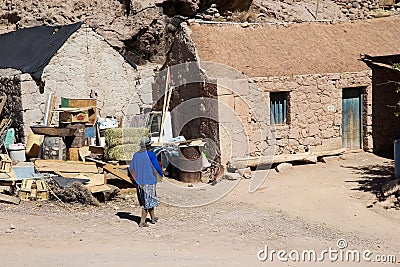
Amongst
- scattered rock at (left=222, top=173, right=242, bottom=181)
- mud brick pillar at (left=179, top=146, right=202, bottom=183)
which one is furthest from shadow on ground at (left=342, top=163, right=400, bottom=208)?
mud brick pillar at (left=179, top=146, right=202, bottom=183)

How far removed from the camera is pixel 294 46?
16.1m

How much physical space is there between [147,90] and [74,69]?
2343 millimetres

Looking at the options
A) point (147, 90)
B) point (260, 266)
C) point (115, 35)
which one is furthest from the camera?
point (115, 35)

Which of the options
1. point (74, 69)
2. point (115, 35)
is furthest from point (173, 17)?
point (74, 69)

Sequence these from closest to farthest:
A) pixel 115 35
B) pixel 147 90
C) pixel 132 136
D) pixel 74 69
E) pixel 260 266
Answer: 1. pixel 260 266
2. pixel 132 136
3. pixel 74 69
4. pixel 147 90
5. pixel 115 35

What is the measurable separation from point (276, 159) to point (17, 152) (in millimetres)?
6375

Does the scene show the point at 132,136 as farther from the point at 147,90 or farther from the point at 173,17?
the point at 173,17

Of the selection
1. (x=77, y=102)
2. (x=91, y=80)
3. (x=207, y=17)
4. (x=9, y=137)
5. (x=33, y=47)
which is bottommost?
(x=9, y=137)

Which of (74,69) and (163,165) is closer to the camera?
(163,165)

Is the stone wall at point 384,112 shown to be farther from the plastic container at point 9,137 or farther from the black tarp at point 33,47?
the plastic container at point 9,137

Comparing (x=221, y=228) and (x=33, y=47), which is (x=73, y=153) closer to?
(x=33, y=47)

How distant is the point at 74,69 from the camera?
16.0 metres

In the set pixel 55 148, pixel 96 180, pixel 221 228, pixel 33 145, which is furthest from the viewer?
pixel 33 145

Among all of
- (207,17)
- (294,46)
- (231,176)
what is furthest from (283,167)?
(207,17)
